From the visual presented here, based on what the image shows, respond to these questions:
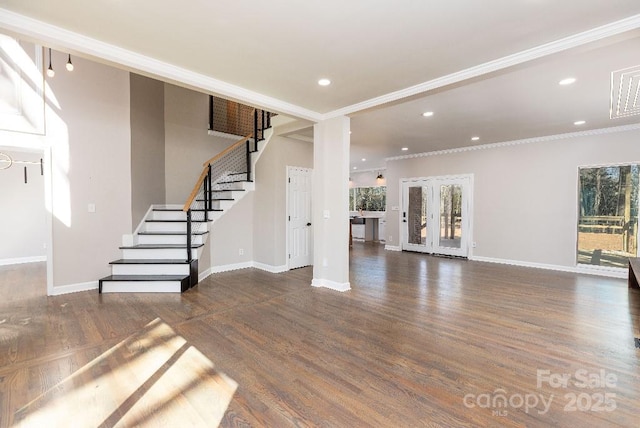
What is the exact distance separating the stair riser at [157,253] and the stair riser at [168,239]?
305 millimetres

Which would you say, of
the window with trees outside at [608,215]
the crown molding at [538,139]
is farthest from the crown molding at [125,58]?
the window with trees outside at [608,215]

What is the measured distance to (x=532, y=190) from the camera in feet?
21.6

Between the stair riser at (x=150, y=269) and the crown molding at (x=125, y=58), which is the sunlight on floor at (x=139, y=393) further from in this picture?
the crown molding at (x=125, y=58)

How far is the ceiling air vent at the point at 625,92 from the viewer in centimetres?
336

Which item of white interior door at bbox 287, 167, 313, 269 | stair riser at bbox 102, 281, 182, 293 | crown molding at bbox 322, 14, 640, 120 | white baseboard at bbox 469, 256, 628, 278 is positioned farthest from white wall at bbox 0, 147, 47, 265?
white baseboard at bbox 469, 256, 628, 278

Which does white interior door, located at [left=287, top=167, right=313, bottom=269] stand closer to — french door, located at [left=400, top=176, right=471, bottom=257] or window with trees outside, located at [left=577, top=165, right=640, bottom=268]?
french door, located at [left=400, top=176, right=471, bottom=257]

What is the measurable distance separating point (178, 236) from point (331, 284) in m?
2.85

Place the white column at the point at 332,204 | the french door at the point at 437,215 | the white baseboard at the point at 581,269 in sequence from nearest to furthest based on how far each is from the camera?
the white column at the point at 332,204 < the white baseboard at the point at 581,269 < the french door at the point at 437,215

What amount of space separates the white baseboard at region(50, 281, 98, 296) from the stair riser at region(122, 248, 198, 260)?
0.58 m

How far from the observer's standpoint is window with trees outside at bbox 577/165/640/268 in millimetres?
5586

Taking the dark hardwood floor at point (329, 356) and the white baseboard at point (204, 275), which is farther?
the white baseboard at point (204, 275)

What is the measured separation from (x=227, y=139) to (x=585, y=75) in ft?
21.0

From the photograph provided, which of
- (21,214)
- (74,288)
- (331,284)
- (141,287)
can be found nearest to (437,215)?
(331,284)

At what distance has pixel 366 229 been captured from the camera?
11031 millimetres
